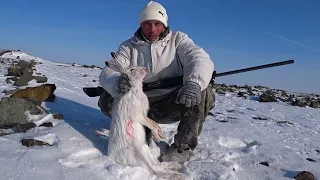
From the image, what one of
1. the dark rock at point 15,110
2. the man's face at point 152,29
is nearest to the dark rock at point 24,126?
the dark rock at point 15,110

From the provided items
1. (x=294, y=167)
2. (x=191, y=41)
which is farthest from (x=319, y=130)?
(x=191, y=41)

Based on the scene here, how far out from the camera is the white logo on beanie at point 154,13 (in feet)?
14.2

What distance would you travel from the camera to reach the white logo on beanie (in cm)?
432

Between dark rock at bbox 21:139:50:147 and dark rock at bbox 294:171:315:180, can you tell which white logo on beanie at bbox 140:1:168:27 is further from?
dark rock at bbox 294:171:315:180

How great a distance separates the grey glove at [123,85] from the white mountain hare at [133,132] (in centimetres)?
4

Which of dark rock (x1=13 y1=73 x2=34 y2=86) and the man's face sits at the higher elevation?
the man's face

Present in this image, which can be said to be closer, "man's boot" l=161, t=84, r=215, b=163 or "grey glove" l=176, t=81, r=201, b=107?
"grey glove" l=176, t=81, r=201, b=107

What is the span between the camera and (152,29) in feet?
14.4

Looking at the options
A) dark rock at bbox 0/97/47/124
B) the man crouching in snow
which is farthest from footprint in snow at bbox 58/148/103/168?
dark rock at bbox 0/97/47/124

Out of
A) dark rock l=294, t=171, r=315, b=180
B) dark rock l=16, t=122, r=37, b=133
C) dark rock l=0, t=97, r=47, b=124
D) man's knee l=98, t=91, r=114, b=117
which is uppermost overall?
man's knee l=98, t=91, r=114, b=117

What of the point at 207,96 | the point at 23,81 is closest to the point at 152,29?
the point at 207,96

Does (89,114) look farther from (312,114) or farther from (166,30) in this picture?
(312,114)

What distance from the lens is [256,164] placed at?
4.46 metres

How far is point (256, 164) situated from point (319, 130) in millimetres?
3488
